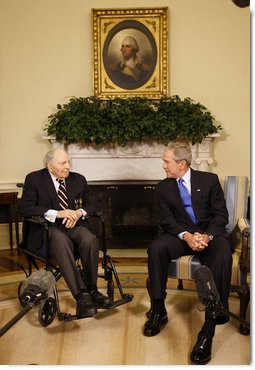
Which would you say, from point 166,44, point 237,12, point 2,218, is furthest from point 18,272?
point 237,12

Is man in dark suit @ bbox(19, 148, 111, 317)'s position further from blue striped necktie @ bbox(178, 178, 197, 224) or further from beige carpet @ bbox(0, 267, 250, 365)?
blue striped necktie @ bbox(178, 178, 197, 224)

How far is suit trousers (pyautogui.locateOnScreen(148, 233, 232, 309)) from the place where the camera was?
117 inches

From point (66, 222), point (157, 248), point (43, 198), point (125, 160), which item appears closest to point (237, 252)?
point (157, 248)

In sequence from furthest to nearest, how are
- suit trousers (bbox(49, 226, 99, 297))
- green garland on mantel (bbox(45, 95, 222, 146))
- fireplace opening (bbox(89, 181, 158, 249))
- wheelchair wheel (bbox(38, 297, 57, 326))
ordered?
1. fireplace opening (bbox(89, 181, 158, 249))
2. green garland on mantel (bbox(45, 95, 222, 146))
3. suit trousers (bbox(49, 226, 99, 297))
4. wheelchair wheel (bbox(38, 297, 57, 326))

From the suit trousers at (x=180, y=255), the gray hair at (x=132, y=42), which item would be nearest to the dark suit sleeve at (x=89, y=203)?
the suit trousers at (x=180, y=255)

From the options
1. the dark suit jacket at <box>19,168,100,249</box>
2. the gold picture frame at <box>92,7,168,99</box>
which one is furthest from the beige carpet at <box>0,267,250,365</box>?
the gold picture frame at <box>92,7,168,99</box>

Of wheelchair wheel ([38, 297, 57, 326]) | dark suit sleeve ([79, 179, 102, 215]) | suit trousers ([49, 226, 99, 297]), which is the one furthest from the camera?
dark suit sleeve ([79, 179, 102, 215])

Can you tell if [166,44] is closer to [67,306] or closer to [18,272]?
[18,272]

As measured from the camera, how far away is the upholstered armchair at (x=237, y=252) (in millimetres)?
3137

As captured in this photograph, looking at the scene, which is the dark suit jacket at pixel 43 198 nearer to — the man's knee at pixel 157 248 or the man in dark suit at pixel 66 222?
the man in dark suit at pixel 66 222

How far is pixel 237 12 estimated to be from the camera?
246 inches

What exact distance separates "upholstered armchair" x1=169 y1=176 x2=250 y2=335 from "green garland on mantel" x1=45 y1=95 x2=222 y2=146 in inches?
78.1

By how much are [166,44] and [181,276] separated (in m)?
3.99

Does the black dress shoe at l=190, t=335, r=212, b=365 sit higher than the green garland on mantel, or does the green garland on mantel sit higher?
the green garland on mantel
